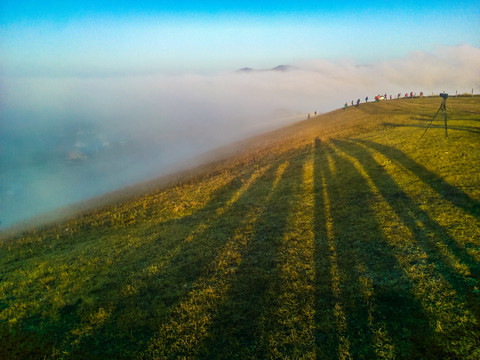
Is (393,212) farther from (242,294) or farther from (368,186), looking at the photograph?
(242,294)

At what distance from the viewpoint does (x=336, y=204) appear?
15.1m

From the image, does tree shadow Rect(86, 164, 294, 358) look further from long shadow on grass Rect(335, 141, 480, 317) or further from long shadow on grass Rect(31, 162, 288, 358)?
long shadow on grass Rect(335, 141, 480, 317)

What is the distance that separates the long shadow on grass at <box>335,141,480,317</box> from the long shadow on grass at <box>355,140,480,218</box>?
1672 millimetres

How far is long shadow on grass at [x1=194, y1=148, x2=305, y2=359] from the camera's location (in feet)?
22.5

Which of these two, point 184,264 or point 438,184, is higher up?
point 438,184

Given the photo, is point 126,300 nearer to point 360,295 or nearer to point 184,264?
point 184,264

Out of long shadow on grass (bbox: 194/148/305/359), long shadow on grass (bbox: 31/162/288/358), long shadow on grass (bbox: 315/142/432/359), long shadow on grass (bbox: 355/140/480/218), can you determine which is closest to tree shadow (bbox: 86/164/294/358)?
long shadow on grass (bbox: 31/162/288/358)

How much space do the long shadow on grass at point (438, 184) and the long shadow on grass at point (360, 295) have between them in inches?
154

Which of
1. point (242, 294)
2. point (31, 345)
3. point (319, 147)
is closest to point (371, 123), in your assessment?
point (319, 147)

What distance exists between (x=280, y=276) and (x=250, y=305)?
1.87 meters

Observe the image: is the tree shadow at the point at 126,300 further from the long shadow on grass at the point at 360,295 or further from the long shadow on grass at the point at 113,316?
the long shadow on grass at the point at 360,295

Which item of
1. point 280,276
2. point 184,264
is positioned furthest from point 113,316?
point 280,276

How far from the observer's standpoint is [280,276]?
9523mm

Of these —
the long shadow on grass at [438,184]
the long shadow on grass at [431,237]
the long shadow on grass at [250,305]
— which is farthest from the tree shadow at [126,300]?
the long shadow on grass at [438,184]
